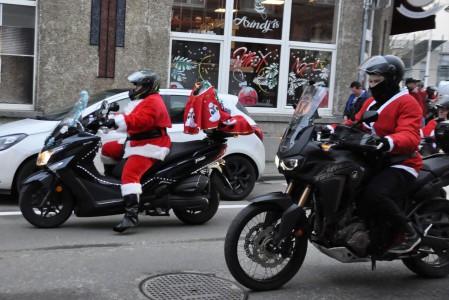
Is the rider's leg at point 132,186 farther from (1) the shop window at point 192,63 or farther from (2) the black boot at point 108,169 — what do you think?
(1) the shop window at point 192,63

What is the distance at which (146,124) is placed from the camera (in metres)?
6.03

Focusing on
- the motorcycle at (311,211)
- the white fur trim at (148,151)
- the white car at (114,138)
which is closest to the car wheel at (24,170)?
the white car at (114,138)

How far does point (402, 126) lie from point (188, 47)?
29.7ft

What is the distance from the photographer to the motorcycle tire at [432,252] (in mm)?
4789

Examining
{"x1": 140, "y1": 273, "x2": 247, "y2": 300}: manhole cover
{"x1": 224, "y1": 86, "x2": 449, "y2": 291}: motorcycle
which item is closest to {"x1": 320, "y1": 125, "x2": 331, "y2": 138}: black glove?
{"x1": 224, "y1": 86, "x2": 449, "y2": 291}: motorcycle

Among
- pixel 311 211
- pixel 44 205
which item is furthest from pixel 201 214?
pixel 311 211

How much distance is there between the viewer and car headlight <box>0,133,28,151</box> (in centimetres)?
737

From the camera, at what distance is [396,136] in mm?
4309

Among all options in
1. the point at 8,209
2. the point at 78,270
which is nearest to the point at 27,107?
the point at 8,209

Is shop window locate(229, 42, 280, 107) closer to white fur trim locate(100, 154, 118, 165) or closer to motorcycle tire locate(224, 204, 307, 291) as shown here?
white fur trim locate(100, 154, 118, 165)

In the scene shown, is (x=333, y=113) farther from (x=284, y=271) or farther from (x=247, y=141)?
(x=284, y=271)

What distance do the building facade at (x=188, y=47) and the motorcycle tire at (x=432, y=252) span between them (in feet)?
26.9

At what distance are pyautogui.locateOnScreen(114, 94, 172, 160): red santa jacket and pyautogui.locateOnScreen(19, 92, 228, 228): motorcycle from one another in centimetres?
18

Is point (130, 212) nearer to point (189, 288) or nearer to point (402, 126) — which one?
point (189, 288)
